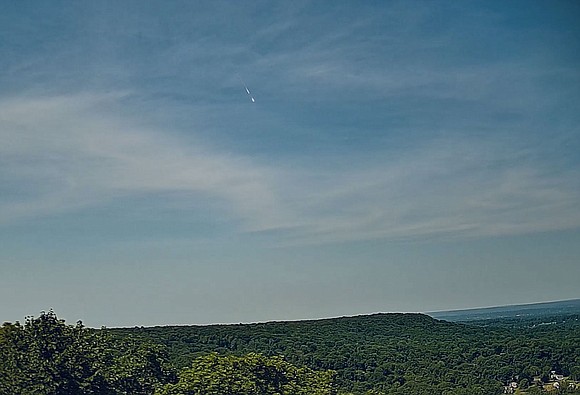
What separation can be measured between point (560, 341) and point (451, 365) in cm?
947

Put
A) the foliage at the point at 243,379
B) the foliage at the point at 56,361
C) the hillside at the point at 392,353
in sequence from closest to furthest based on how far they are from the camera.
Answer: the foliage at the point at 56,361 → the foliage at the point at 243,379 → the hillside at the point at 392,353

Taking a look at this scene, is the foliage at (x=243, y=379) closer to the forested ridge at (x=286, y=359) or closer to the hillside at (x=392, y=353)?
the forested ridge at (x=286, y=359)

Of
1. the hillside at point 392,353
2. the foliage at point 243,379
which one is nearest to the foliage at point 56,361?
the foliage at point 243,379

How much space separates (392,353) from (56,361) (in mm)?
33056

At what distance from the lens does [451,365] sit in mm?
43344

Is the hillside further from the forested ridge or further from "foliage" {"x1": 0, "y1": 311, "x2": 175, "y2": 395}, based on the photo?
"foliage" {"x1": 0, "y1": 311, "x2": 175, "y2": 395}

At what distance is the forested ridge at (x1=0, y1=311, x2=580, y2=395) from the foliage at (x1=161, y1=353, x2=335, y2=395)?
0.02 meters

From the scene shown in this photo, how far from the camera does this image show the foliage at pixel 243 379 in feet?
51.1

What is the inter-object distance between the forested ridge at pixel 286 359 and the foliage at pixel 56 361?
0.07 ft

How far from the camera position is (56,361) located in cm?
1534

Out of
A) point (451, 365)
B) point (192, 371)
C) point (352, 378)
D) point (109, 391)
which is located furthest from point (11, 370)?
point (451, 365)

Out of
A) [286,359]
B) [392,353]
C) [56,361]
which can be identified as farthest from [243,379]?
[392,353]

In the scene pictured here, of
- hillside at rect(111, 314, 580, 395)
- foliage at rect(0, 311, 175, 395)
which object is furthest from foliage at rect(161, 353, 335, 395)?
hillside at rect(111, 314, 580, 395)

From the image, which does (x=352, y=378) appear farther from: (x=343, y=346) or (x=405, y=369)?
(x=343, y=346)
